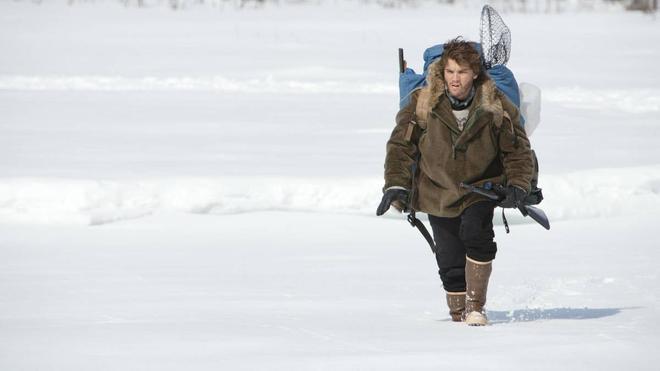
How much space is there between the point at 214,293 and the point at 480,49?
2.00 meters

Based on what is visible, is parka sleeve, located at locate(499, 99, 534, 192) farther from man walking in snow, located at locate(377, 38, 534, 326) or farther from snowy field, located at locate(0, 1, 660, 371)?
snowy field, located at locate(0, 1, 660, 371)

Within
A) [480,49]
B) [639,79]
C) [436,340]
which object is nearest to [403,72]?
[480,49]

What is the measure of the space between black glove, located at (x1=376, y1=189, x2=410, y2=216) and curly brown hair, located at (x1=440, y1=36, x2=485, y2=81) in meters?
0.46

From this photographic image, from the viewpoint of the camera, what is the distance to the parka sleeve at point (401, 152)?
4605 mm

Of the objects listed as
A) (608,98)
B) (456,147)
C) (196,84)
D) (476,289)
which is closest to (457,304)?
(476,289)

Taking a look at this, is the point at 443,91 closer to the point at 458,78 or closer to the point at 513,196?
the point at 458,78

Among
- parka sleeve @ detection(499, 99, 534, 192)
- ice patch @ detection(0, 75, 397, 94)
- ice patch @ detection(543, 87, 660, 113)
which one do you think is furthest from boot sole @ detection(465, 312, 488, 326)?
ice patch @ detection(0, 75, 397, 94)

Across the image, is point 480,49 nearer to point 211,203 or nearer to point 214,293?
point 214,293

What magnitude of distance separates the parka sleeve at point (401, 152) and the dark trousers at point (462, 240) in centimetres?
26

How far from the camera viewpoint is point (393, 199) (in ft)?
15.1

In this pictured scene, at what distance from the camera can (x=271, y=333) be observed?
4555mm

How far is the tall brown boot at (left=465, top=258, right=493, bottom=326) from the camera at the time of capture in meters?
4.69

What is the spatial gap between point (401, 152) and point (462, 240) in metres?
0.40

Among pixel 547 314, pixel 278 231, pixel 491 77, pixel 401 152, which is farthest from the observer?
pixel 278 231
